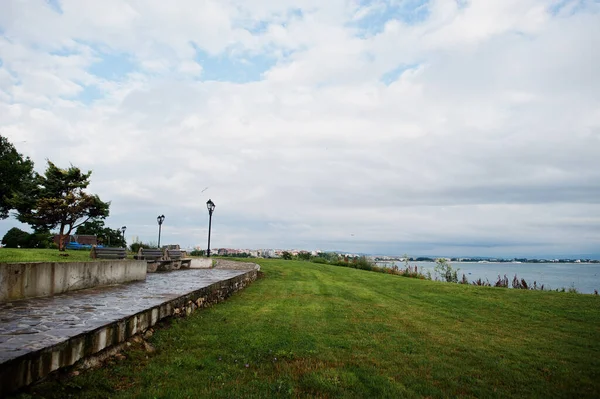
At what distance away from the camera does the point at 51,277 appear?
6.18m

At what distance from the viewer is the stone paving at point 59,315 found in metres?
3.11

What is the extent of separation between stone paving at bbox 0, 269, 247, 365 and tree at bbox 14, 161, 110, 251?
22897mm

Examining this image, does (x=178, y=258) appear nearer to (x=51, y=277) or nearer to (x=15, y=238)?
(x=51, y=277)

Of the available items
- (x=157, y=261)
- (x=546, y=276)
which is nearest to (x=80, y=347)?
(x=157, y=261)

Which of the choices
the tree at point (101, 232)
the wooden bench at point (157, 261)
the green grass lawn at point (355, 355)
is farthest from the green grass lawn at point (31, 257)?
the tree at point (101, 232)

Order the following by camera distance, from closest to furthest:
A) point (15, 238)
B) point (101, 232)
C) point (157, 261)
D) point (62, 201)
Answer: point (157, 261)
point (62, 201)
point (15, 238)
point (101, 232)

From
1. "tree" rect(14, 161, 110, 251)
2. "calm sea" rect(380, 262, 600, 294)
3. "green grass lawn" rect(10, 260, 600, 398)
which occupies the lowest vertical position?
"calm sea" rect(380, 262, 600, 294)

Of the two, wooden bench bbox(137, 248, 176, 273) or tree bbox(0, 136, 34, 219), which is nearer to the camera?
wooden bench bbox(137, 248, 176, 273)

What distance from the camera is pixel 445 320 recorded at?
784cm

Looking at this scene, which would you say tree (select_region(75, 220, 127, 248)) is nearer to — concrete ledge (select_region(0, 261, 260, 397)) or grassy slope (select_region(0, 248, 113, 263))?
grassy slope (select_region(0, 248, 113, 263))

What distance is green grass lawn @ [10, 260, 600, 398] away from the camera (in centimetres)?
357

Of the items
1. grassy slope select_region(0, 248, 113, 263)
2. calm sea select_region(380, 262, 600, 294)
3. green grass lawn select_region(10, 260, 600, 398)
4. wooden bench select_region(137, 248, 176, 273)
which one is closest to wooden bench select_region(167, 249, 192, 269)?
wooden bench select_region(137, 248, 176, 273)

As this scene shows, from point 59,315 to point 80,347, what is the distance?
4.35ft

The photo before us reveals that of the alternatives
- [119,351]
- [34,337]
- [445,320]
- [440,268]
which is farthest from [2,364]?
[440,268]
